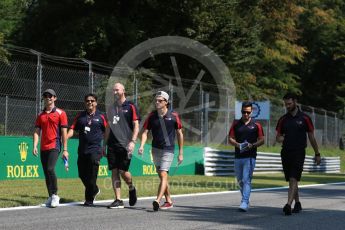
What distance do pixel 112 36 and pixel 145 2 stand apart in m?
3.26

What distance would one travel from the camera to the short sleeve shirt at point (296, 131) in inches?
426

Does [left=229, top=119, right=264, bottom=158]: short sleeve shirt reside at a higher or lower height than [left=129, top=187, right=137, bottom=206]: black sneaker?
higher

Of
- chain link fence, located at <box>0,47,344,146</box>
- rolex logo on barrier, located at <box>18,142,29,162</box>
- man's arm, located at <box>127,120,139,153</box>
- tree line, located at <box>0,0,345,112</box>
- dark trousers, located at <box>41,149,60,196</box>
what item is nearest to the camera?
man's arm, located at <box>127,120,139,153</box>

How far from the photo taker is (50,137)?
10984mm

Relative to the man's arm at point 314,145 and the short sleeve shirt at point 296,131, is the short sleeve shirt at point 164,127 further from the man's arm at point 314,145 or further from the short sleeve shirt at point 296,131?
the man's arm at point 314,145

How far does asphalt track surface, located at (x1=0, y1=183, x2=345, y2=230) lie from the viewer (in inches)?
342

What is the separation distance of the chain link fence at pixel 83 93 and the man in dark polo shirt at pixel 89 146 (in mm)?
7431

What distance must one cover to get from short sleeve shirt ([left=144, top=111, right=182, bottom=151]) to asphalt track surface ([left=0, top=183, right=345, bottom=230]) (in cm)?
103

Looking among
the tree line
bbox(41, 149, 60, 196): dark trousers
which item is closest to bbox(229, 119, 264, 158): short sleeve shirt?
bbox(41, 149, 60, 196): dark trousers

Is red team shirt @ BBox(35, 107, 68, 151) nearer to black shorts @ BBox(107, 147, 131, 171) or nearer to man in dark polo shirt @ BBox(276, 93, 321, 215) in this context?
black shorts @ BBox(107, 147, 131, 171)

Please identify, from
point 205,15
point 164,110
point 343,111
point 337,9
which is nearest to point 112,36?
point 205,15

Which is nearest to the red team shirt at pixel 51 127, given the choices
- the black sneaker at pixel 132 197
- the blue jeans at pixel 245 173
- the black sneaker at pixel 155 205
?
the black sneaker at pixel 132 197

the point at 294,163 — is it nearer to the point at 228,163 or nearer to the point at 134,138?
the point at 134,138

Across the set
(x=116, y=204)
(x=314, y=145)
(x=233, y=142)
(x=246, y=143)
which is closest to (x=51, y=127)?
(x=116, y=204)
